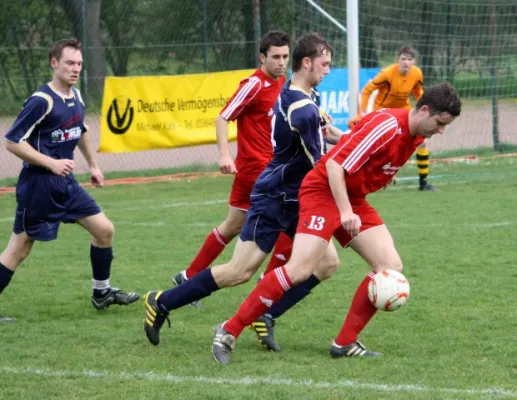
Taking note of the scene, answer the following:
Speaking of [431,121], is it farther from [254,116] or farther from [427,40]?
[427,40]

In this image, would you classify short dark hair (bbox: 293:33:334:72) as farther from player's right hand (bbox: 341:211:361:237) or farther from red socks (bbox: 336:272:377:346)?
red socks (bbox: 336:272:377:346)

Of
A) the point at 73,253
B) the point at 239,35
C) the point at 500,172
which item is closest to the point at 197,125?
the point at 239,35

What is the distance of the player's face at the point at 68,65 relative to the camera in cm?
667

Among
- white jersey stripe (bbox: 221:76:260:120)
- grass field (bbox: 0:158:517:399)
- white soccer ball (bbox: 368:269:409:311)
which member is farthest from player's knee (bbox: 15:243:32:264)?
white soccer ball (bbox: 368:269:409:311)

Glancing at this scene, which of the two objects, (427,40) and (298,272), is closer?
(298,272)

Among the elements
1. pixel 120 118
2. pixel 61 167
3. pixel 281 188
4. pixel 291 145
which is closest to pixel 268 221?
pixel 281 188

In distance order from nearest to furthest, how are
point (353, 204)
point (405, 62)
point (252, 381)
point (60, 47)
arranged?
1. point (252, 381)
2. point (353, 204)
3. point (60, 47)
4. point (405, 62)

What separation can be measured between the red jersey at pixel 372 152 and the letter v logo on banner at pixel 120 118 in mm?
8864

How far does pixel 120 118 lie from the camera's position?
46.7 ft

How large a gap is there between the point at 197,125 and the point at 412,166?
357 centimetres

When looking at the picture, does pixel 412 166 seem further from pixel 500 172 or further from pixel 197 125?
pixel 197 125

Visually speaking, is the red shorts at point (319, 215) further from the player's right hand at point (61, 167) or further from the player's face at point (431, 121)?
the player's right hand at point (61, 167)

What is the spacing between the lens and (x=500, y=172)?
15.3m

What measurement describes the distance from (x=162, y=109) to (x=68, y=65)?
794cm
